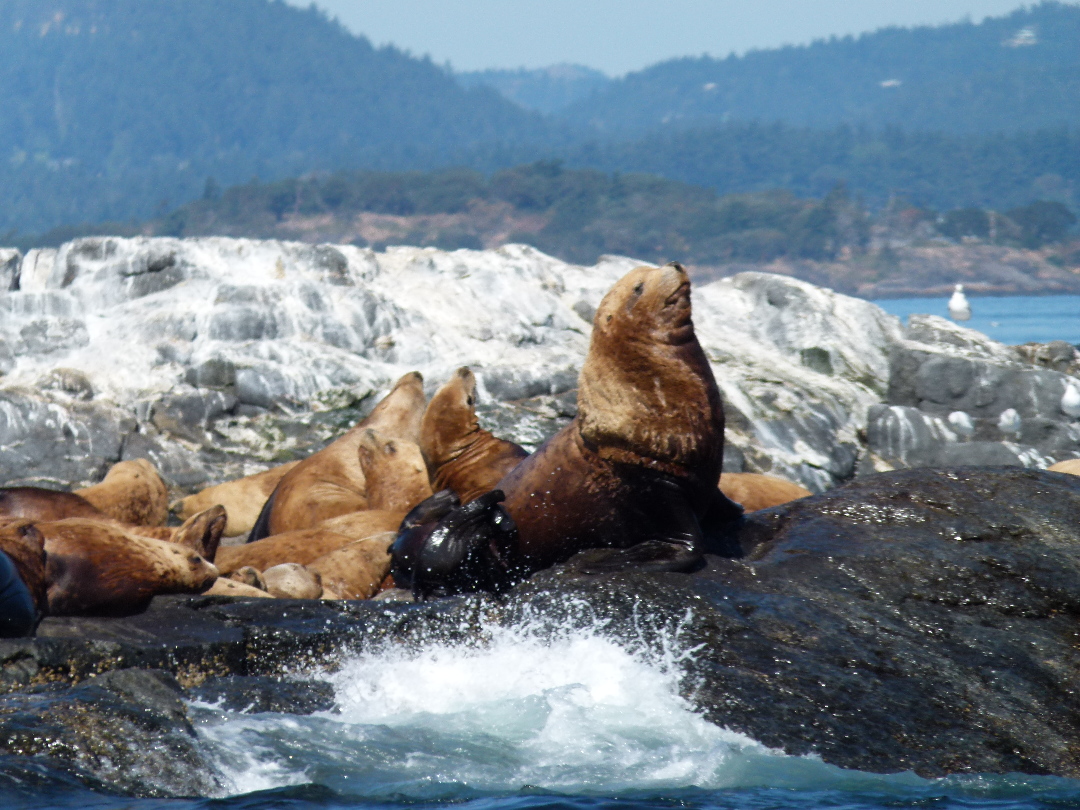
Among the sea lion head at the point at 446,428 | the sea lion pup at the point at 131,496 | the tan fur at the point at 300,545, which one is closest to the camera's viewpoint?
the tan fur at the point at 300,545

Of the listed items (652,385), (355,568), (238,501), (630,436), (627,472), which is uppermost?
(652,385)

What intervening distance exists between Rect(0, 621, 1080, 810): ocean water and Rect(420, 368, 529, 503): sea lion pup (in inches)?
106

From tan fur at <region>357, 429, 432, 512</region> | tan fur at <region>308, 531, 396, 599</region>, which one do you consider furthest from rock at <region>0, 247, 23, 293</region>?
tan fur at <region>308, 531, 396, 599</region>

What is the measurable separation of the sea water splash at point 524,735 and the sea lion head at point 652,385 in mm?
1095

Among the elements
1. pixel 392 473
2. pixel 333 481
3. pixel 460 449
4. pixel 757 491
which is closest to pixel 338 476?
pixel 333 481

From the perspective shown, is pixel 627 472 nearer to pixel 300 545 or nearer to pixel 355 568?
pixel 355 568

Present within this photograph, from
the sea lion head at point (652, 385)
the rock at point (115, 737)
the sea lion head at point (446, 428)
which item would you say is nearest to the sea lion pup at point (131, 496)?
the sea lion head at point (446, 428)

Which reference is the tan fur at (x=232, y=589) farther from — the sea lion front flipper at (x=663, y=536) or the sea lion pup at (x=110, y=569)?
the sea lion front flipper at (x=663, y=536)

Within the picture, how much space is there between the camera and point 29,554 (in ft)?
18.3

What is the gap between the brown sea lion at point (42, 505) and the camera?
799 cm

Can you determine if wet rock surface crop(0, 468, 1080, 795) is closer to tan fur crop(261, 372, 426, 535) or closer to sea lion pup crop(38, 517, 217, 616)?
sea lion pup crop(38, 517, 217, 616)

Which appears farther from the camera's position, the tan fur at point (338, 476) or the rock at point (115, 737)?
the tan fur at point (338, 476)

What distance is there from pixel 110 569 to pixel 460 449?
280cm

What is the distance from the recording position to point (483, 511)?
634 centimetres
